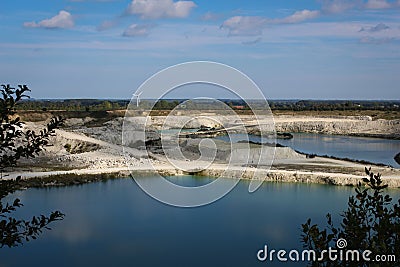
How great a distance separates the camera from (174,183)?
44.1ft

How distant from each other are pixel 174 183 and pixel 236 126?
2282 cm

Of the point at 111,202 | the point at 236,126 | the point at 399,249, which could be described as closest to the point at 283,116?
the point at 236,126

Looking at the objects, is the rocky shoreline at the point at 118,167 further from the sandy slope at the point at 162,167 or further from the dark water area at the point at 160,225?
the dark water area at the point at 160,225

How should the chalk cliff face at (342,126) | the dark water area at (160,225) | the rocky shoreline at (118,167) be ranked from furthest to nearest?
the chalk cliff face at (342,126), the rocky shoreline at (118,167), the dark water area at (160,225)

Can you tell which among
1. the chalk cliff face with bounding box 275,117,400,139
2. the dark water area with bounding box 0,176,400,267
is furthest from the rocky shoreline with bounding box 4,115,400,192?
the chalk cliff face with bounding box 275,117,400,139

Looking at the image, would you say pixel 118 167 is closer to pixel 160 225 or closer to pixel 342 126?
pixel 160 225

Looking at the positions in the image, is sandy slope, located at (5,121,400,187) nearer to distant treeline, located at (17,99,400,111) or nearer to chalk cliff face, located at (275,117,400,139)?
distant treeline, located at (17,99,400,111)

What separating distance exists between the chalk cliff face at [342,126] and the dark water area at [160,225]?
25.2 metres

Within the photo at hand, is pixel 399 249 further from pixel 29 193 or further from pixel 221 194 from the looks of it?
pixel 29 193

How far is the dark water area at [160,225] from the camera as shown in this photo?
7500 millimetres

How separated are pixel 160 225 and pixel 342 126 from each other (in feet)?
105

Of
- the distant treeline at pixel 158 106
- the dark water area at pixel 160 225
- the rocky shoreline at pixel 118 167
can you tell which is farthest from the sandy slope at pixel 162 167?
the distant treeline at pixel 158 106

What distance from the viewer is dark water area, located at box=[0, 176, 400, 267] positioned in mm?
7500

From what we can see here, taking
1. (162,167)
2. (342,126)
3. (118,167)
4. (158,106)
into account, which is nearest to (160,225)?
(162,167)
